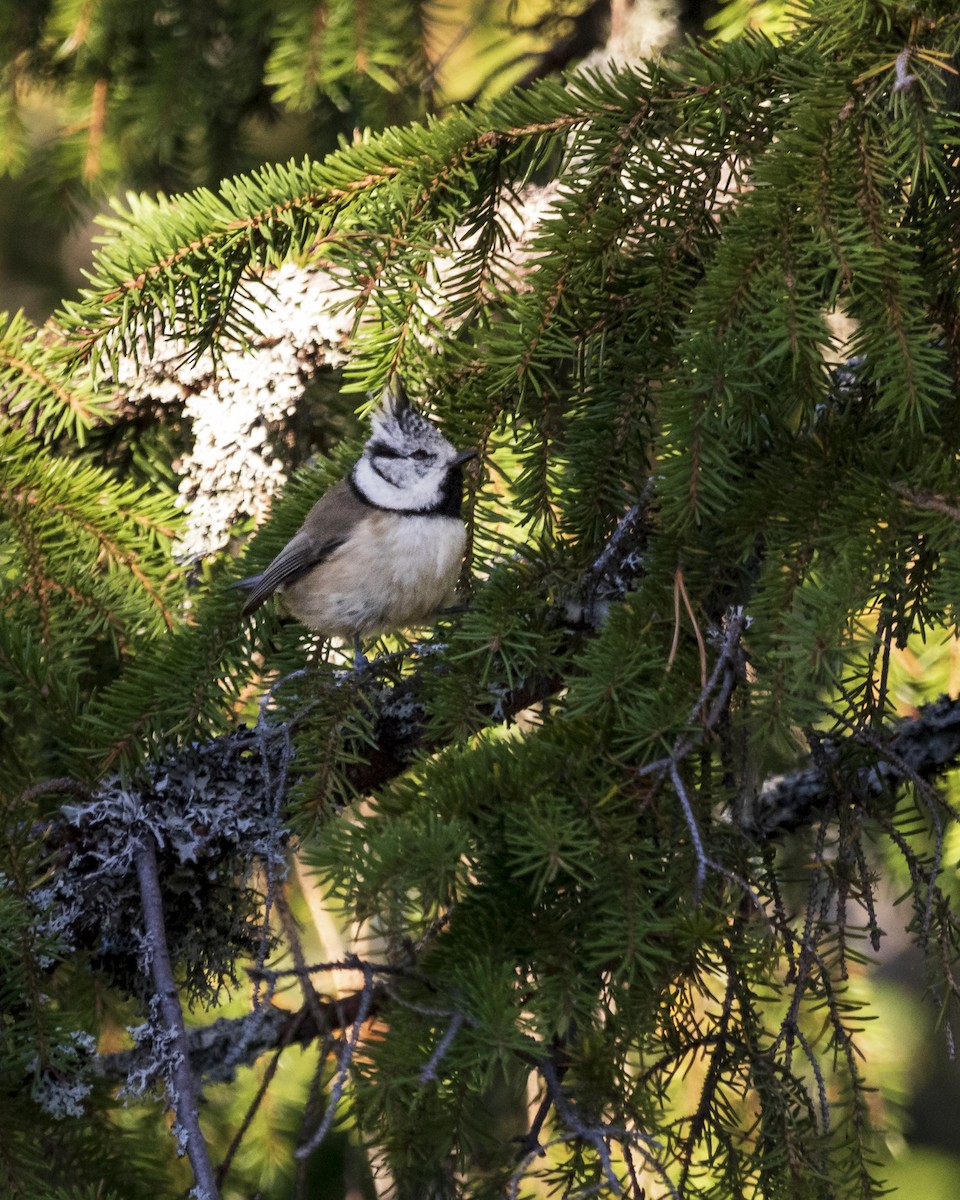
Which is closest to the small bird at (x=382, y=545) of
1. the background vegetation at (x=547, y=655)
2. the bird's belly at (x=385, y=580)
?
the bird's belly at (x=385, y=580)

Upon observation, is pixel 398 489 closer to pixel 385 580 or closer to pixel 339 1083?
pixel 385 580

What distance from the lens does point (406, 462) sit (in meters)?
2.66

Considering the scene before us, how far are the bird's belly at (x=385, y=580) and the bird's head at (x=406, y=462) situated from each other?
47 mm

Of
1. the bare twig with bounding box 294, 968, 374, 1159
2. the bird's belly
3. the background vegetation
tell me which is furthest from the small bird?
the bare twig with bounding box 294, 968, 374, 1159

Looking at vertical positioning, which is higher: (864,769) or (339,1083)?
(339,1083)

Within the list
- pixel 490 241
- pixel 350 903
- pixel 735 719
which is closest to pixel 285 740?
pixel 350 903

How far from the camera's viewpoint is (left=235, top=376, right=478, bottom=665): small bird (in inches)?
103

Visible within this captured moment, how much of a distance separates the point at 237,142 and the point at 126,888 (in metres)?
2.59

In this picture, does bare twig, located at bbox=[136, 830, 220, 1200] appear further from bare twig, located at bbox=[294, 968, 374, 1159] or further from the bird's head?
the bird's head

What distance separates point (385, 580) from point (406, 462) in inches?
11.6

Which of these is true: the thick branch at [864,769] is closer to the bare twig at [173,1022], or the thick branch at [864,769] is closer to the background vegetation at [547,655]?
the background vegetation at [547,655]

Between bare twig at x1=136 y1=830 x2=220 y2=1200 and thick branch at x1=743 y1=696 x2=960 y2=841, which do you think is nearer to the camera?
bare twig at x1=136 y1=830 x2=220 y2=1200

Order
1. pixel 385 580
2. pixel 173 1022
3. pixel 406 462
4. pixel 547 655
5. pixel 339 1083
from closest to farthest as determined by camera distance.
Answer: pixel 339 1083 → pixel 173 1022 → pixel 547 655 → pixel 406 462 → pixel 385 580

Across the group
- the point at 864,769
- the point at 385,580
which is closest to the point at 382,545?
the point at 385,580
